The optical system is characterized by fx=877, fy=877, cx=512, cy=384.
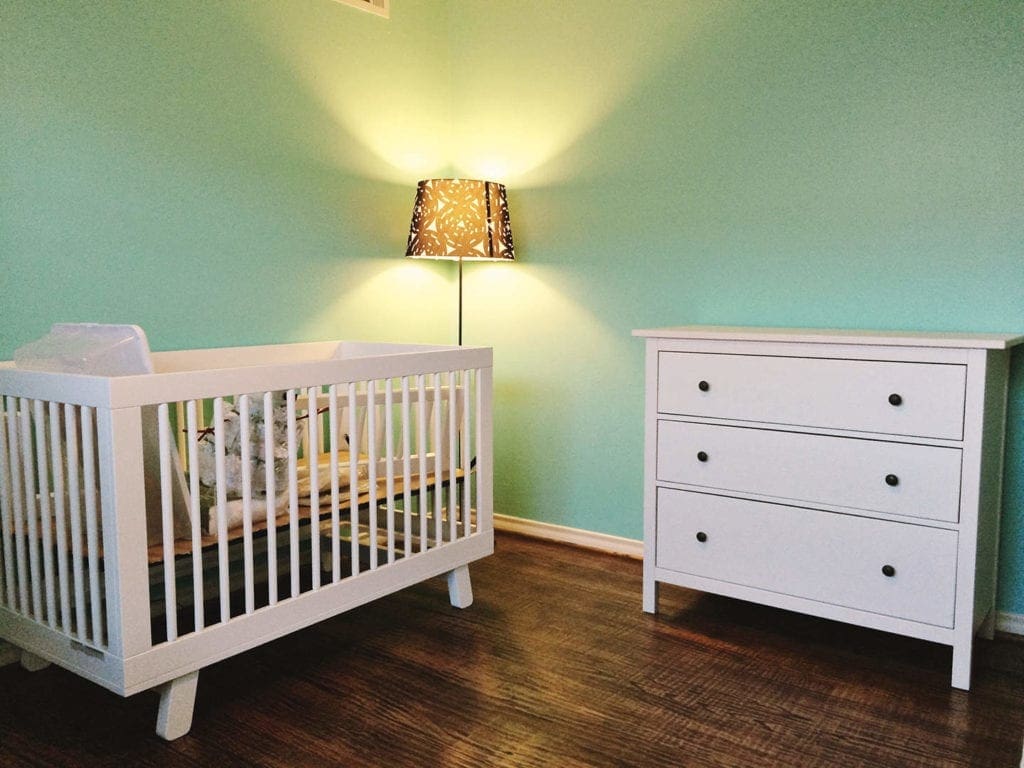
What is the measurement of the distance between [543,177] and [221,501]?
1.73 metres

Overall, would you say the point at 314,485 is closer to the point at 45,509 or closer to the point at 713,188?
the point at 45,509

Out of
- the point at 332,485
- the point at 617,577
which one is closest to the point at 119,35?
the point at 332,485

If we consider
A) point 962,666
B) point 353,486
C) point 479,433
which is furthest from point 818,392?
point 353,486

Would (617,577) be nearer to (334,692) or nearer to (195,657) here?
(334,692)

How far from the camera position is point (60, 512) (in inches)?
65.3

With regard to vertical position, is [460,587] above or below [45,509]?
below

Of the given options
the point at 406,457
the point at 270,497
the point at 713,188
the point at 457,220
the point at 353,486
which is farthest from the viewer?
the point at 457,220

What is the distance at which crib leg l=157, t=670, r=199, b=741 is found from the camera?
1.73m

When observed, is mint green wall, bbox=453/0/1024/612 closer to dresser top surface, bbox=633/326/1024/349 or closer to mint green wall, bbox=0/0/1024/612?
mint green wall, bbox=0/0/1024/612

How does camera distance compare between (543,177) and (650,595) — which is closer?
(650,595)

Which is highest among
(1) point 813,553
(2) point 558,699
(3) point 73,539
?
(3) point 73,539

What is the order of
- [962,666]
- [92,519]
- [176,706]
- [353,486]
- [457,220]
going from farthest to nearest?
[457,220] → [353,486] → [962,666] → [176,706] → [92,519]

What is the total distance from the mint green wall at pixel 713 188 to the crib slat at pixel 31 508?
1.71 meters

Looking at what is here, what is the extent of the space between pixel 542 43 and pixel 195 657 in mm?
2218
